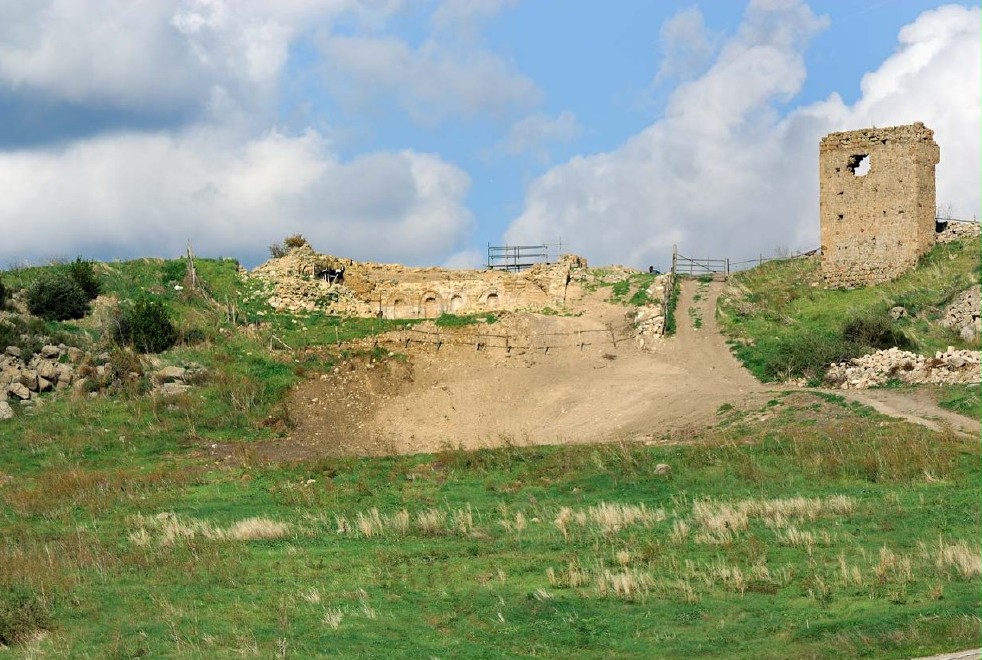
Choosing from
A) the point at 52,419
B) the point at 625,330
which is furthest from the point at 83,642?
the point at 625,330

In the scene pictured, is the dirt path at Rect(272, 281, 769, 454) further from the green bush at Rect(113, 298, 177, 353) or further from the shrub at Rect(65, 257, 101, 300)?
the shrub at Rect(65, 257, 101, 300)

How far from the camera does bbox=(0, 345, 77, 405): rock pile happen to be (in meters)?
34.4

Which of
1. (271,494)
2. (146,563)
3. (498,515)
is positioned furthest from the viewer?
(271,494)

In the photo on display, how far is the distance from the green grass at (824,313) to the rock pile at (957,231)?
63cm

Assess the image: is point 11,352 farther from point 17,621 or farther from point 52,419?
point 17,621

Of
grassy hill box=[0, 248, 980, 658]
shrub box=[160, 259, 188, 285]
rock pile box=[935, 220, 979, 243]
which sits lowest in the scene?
grassy hill box=[0, 248, 980, 658]

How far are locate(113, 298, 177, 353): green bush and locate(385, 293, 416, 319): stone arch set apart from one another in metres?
8.96

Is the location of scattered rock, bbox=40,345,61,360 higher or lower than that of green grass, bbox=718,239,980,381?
lower

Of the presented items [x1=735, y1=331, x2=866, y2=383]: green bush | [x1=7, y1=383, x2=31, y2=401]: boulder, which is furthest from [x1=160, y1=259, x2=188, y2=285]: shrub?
[x1=735, y1=331, x2=866, y2=383]: green bush

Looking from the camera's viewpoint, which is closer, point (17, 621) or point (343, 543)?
point (17, 621)

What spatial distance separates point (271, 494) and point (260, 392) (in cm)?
1076

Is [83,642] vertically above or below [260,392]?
below

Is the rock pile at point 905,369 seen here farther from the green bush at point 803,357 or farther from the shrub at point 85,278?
the shrub at point 85,278

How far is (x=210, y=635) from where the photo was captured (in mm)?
14398
